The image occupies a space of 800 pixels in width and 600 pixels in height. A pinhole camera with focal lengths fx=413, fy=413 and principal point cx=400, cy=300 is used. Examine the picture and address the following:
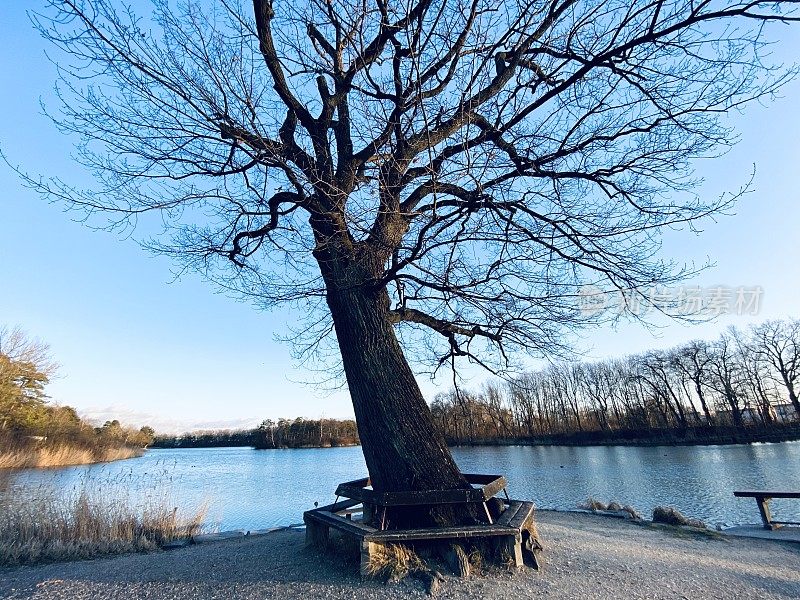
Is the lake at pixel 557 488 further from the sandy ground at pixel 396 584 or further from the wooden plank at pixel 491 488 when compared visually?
the wooden plank at pixel 491 488

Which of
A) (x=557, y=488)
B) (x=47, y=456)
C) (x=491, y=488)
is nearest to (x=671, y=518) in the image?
(x=491, y=488)

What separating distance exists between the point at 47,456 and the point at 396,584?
80.0 feet

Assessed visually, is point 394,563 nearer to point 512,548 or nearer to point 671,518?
point 512,548

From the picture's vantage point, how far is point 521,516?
3.51 meters

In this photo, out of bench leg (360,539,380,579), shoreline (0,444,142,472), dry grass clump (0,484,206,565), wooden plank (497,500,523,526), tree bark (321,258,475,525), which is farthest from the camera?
shoreline (0,444,142,472)

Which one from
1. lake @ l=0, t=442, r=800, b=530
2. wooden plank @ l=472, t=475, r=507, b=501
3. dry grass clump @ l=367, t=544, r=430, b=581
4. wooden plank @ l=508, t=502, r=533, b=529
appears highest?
wooden plank @ l=472, t=475, r=507, b=501

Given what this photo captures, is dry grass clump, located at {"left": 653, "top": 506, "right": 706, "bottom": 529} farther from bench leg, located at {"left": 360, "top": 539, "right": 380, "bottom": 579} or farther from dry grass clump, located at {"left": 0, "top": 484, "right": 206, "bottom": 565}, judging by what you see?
dry grass clump, located at {"left": 0, "top": 484, "right": 206, "bottom": 565}

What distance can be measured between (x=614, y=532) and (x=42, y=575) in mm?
6143

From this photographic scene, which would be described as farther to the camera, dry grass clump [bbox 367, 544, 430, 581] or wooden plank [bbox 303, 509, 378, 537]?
wooden plank [bbox 303, 509, 378, 537]

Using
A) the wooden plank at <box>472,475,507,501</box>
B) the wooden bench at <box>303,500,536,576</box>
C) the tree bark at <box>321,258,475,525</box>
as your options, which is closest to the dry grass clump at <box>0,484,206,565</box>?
the wooden bench at <box>303,500,536,576</box>

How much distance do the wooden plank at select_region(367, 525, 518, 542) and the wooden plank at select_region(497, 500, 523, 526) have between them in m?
0.21

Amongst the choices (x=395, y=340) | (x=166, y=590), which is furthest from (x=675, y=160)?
(x=166, y=590)

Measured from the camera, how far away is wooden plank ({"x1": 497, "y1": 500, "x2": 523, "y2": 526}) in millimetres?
3375

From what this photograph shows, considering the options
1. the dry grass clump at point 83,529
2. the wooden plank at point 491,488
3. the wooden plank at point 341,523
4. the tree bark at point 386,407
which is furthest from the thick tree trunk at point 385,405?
the dry grass clump at point 83,529
